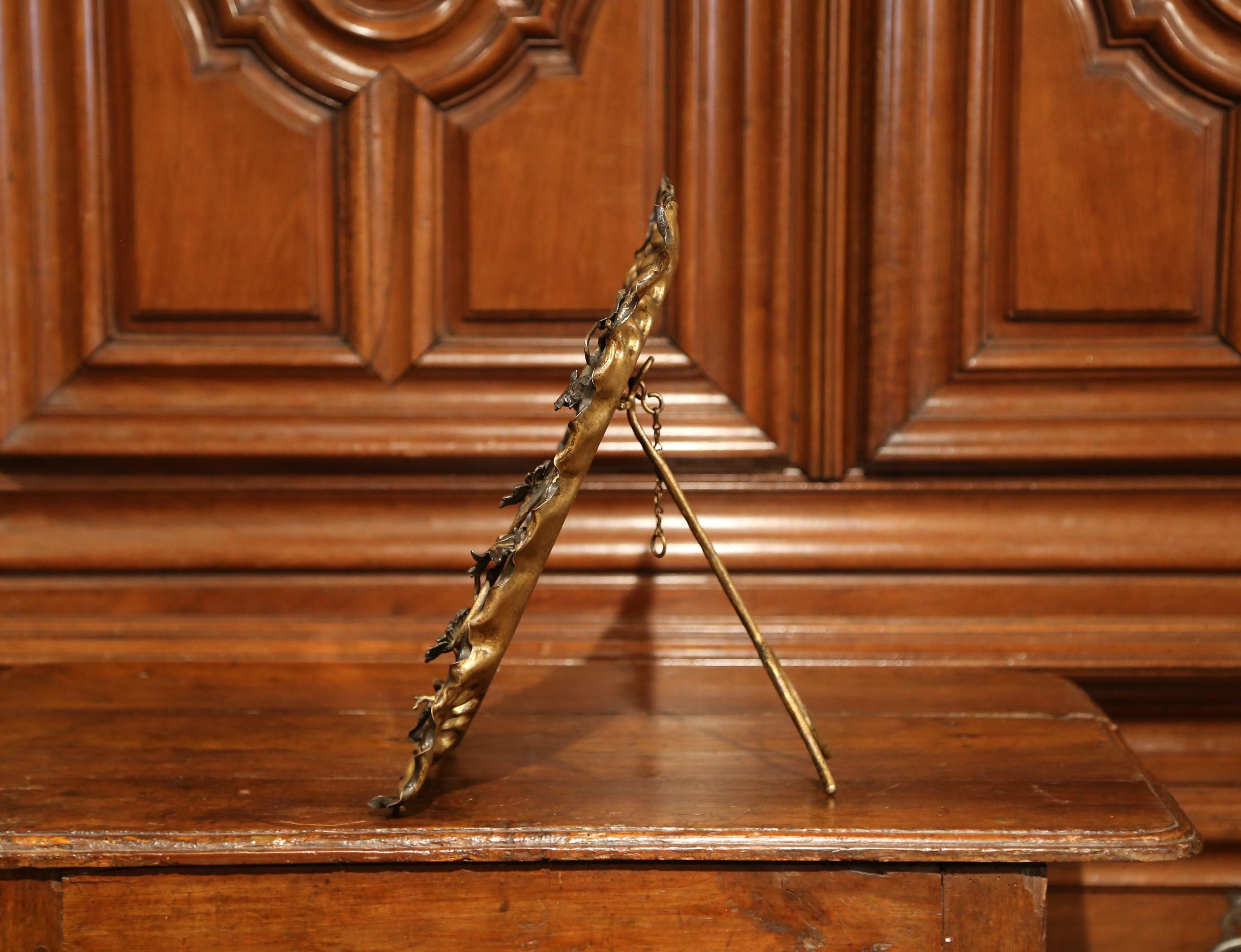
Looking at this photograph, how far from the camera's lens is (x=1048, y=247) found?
0.93 m

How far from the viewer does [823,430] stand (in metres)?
0.95

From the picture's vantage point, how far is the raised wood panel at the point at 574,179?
0.93m

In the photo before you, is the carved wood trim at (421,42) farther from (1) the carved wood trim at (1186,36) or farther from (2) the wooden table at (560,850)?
(2) the wooden table at (560,850)

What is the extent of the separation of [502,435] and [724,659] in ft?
0.90

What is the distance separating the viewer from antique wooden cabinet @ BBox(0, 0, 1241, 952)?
92cm

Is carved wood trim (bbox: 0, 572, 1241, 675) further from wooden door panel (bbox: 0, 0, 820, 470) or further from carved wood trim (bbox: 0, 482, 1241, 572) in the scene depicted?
wooden door panel (bbox: 0, 0, 820, 470)

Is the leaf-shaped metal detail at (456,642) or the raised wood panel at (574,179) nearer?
the leaf-shaped metal detail at (456,642)

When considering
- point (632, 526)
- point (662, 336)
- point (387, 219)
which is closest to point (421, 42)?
point (387, 219)

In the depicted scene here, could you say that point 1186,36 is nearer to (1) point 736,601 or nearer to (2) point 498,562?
(1) point 736,601

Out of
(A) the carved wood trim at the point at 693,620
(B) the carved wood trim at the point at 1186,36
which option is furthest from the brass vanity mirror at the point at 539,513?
(B) the carved wood trim at the point at 1186,36

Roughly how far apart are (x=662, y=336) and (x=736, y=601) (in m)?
0.37

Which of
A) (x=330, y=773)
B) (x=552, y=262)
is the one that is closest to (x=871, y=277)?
(x=552, y=262)

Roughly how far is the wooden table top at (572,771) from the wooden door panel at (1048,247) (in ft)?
0.79

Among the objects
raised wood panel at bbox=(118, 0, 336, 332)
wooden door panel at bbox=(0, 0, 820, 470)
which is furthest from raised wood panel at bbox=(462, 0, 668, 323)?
raised wood panel at bbox=(118, 0, 336, 332)
